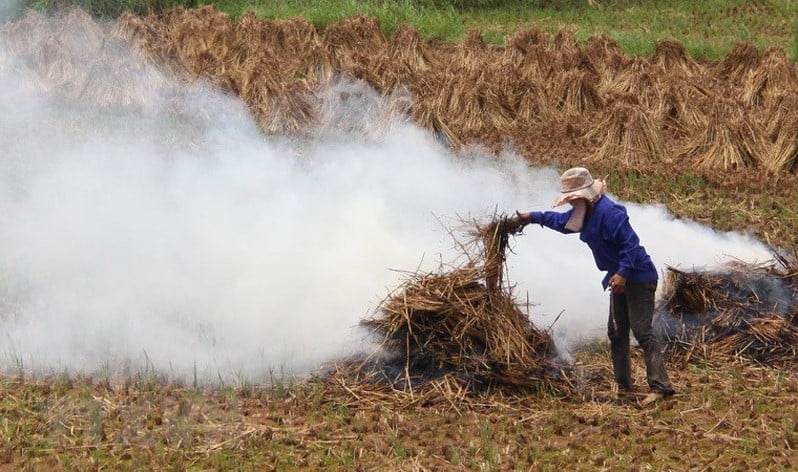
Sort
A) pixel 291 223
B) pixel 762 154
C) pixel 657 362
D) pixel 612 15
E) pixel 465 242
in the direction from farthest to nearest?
pixel 612 15 → pixel 762 154 → pixel 291 223 → pixel 465 242 → pixel 657 362

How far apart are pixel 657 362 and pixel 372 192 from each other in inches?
118

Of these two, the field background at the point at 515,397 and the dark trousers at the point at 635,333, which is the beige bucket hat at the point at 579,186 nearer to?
the dark trousers at the point at 635,333

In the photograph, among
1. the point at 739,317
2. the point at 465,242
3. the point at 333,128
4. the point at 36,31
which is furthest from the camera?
the point at 36,31

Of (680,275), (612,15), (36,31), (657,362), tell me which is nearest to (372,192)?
(680,275)

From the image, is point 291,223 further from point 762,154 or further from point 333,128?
point 762,154

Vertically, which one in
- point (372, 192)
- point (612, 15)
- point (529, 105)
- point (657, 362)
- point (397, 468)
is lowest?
point (397, 468)

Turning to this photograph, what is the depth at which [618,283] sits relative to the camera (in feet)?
21.8

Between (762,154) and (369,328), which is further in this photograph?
(762,154)

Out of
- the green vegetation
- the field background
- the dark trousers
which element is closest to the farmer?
the dark trousers

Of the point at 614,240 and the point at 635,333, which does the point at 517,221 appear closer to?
the point at 614,240

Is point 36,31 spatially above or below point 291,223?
above

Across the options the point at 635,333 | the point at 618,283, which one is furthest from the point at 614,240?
the point at 635,333

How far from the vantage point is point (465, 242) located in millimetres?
7449

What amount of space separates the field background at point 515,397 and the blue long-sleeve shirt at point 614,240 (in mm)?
788
